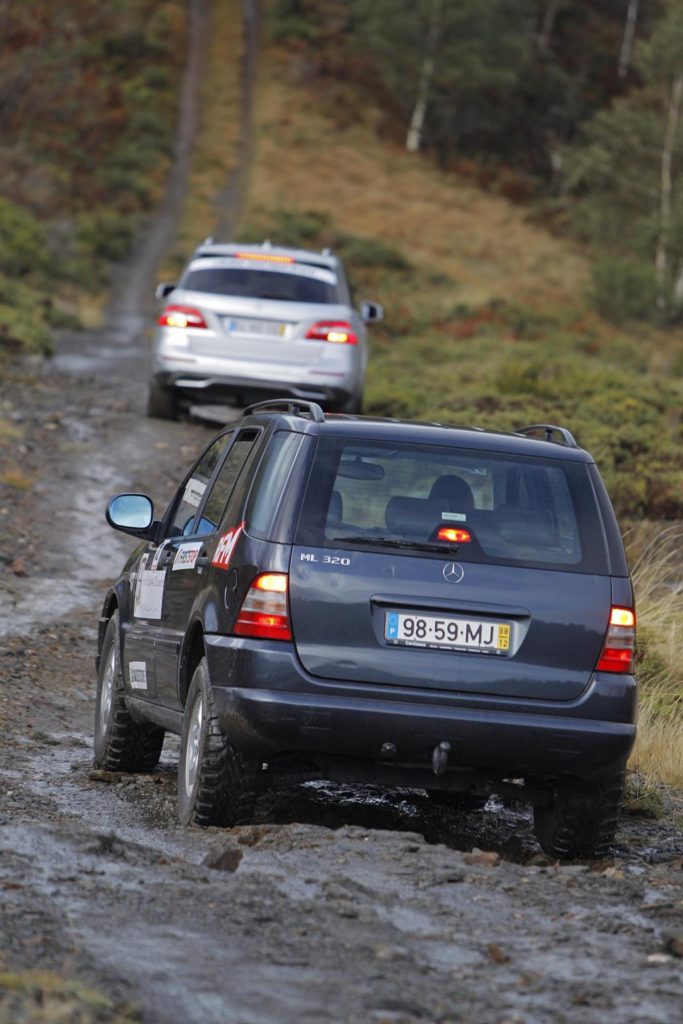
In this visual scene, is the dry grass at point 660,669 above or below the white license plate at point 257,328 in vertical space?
above

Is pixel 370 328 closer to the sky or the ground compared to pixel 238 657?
closer to the ground

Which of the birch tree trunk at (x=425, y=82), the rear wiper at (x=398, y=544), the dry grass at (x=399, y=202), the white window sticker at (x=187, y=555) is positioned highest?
the rear wiper at (x=398, y=544)

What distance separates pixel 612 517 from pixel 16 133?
153 feet

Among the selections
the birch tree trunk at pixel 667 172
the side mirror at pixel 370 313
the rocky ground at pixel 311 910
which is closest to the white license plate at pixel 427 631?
the rocky ground at pixel 311 910

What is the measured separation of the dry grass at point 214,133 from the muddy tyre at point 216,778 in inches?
1476

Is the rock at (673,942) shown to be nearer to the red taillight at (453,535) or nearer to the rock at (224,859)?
the rock at (224,859)

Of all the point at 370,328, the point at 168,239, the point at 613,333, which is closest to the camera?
the point at 370,328

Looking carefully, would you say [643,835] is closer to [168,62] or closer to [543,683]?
[543,683]

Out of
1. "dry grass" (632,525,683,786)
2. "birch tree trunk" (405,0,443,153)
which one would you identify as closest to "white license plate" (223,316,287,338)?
"dry grass" (632,525,683,786)

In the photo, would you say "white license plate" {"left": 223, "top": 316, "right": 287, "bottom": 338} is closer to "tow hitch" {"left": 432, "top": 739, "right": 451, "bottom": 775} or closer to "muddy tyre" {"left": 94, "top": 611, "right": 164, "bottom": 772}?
"muddy tyre" {"left": 94, "top": 611, "right": 164, "bottom": 772}

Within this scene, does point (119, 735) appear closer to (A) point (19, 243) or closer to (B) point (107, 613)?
(B) point (107, 613)

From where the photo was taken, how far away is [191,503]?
7.29 m

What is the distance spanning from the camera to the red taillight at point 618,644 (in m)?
5.80

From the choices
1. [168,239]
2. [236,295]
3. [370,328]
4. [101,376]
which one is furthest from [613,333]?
[236,295]
